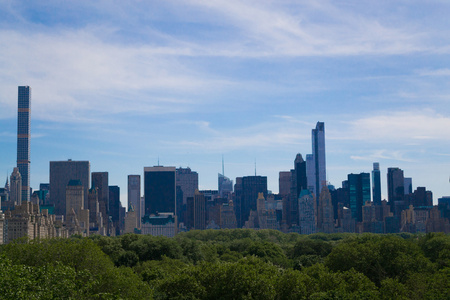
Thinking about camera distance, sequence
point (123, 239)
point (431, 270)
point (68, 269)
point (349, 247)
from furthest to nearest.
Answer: point (123, 239) → point (349, 247) → point (431, 270) → point (68, 269)

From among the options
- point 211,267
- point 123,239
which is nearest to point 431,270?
point 211,267

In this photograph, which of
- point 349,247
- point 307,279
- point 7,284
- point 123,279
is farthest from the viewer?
point 349,247

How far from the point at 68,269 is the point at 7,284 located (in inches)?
339

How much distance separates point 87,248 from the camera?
231ft

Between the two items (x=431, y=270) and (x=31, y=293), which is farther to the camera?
(x=431, y=270)

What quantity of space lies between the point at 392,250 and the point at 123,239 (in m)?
70.9

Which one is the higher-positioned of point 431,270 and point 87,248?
point 87,248

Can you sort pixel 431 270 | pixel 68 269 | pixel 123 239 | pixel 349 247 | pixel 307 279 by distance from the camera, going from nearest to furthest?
pixel 68 269 < pixel 307 279 < pixel 431 270 < pixel 349 247 < pixel 123 239

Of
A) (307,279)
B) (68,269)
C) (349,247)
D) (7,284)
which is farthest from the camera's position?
(349,247)

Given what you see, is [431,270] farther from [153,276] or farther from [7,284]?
[7,284]

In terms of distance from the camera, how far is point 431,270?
8875 cm

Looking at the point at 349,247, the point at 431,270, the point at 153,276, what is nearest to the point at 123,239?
the point at 153,276

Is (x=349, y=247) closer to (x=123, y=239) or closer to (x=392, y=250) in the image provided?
(x=392, y=250)

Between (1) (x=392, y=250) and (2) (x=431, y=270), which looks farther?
(1) (x=392, y=250)
